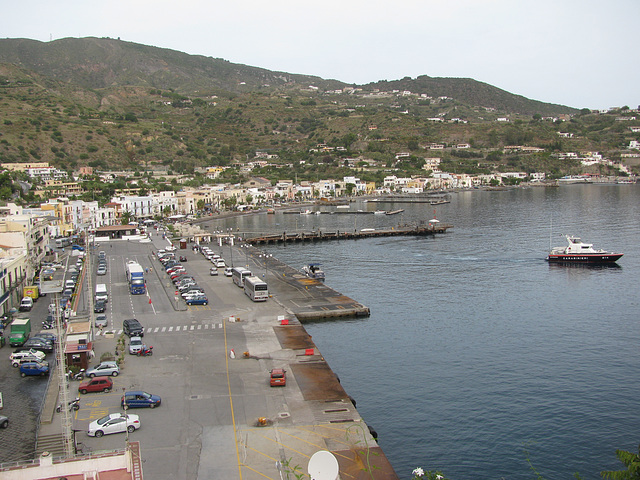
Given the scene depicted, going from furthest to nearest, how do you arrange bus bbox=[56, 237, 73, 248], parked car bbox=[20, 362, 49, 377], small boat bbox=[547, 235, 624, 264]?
1. bus bbox=[56, 237, 73, 248]
2. small boat bbox=[547, 235, 624, 264]
3. parked car bbox=[20, 362, 49, 377]

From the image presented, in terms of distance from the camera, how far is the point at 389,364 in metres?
27.8

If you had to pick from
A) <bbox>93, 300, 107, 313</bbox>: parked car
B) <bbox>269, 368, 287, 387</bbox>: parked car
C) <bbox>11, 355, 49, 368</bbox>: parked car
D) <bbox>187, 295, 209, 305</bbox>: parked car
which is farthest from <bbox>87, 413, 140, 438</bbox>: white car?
Answer: <bbox>187, 295, 209, 305</bbox>: parked car

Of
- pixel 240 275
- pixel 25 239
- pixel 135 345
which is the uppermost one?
pixel 25 239

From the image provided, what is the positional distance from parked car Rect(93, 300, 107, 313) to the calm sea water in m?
12.4

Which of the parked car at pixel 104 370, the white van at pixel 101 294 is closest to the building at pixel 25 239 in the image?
the white van at pixel 101 294

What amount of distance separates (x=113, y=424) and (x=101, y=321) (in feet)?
46.3

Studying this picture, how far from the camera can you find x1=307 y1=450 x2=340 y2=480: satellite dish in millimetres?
12547

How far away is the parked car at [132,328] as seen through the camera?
92.8ft

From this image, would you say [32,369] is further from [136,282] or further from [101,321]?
[136,282]

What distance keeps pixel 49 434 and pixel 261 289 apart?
62.4 ft

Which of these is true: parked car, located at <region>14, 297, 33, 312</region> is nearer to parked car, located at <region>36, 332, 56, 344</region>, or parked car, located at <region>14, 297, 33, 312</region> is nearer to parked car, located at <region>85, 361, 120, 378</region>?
parked car, located at <region>36, 332, 56, 344</region>

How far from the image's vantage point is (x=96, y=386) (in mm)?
21359

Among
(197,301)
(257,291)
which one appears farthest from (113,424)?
(257,291)

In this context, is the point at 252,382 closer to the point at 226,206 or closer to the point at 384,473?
the point at 384,473
